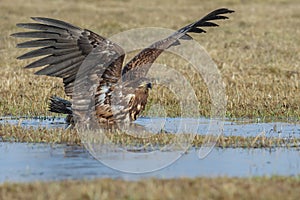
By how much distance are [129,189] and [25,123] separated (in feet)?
15.6

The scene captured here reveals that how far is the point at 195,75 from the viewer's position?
571 inches

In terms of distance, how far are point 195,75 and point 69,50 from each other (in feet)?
16.8

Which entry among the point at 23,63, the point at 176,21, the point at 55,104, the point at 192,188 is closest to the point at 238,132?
the point at 55,104

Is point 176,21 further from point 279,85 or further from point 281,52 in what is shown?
point 279,85

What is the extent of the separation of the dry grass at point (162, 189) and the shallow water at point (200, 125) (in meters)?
3.21

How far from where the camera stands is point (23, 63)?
16078 mm

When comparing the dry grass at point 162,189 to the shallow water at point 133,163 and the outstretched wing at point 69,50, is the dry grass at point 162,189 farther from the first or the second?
the outstretched wing at point 69,50

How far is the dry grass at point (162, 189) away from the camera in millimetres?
5607

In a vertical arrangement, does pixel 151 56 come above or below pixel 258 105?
above

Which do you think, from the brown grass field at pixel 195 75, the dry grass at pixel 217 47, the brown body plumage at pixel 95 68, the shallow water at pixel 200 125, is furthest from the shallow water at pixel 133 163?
the dry grass at pixel 217 47

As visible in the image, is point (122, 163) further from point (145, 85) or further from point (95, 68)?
point (95, 68)

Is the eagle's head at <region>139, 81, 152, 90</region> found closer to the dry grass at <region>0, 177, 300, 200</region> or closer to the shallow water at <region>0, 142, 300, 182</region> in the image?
the shallow water at <region>0, 142, 300, 182</region>

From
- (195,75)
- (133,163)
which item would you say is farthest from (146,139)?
(195,75)

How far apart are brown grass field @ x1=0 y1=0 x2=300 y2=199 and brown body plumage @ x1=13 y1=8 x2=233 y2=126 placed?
966 millimetres
